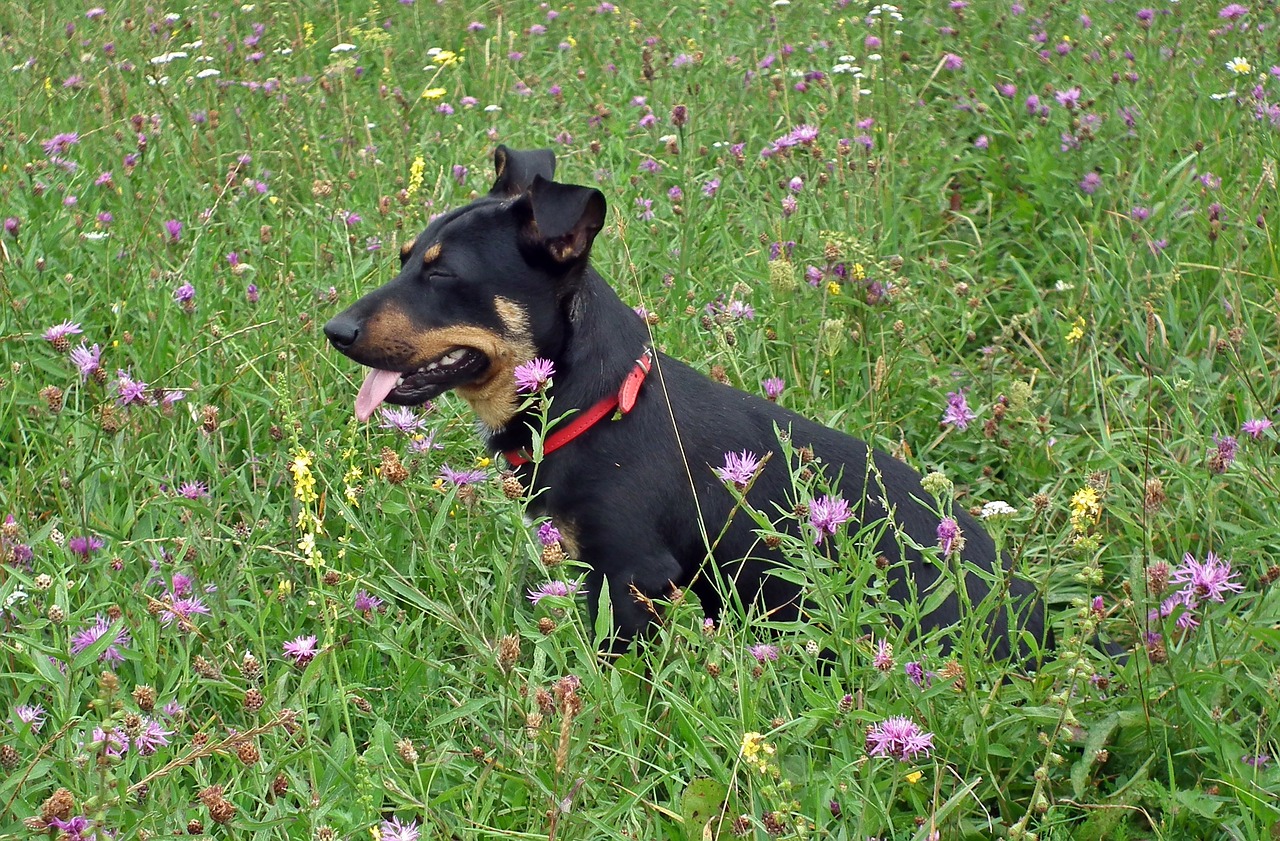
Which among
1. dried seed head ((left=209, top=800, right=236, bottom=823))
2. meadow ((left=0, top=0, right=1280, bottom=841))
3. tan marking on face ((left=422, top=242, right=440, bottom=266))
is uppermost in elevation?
dried seed head ((left=209, top=800, right=236, bottom=823))

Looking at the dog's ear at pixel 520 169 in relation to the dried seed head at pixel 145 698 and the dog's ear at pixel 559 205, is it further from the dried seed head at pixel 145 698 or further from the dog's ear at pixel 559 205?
the dried seed head at pixel 145 698

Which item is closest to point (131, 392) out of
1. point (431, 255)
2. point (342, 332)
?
point (342, 332)

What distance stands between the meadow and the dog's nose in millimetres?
270

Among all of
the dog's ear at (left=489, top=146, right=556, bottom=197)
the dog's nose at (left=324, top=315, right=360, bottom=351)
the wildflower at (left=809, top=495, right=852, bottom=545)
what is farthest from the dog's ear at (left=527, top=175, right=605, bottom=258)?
the wildflower at (left=809, top=495, right=852, bottom=545)

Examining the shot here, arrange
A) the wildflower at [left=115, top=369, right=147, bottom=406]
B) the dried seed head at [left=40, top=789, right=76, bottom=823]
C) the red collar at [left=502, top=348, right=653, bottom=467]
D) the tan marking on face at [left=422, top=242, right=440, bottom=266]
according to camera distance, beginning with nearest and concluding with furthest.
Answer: the dried seed head at [left=40, top=789, right=76, bottom=823]
the wildflower at [left=115, top=369, right=147, bottom=406]
the red collar at [left=502, top=348, right=653, bottom=467]
the tan marking on face at [left=422, top=242, right=440, bottom=266]

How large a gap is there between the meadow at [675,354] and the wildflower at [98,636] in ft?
0.04

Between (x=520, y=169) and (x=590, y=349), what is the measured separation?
61cm

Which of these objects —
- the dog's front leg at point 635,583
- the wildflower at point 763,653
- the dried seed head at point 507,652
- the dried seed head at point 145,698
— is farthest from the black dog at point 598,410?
the dried seed head at point 145,698

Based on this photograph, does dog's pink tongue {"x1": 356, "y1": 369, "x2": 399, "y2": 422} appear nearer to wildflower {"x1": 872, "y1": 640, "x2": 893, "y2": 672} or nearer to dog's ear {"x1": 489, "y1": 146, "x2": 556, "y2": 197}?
dog's ear {"x1": 489, "y1": 146, "x2": 556, "y2": 197}

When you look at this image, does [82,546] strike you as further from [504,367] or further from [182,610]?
[504,367]

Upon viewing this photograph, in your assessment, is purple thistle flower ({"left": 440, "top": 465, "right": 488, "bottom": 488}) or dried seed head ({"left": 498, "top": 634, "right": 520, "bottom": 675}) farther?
purple thistle flower ({"left": 440, "top": 465, "right": 488, "bottom": 488})

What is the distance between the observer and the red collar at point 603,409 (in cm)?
308

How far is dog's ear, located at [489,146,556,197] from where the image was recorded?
350 centimetres

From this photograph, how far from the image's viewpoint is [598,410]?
3.13 meters
